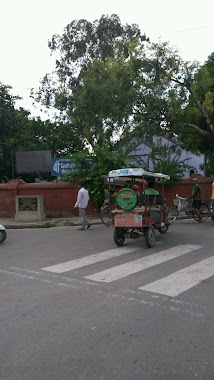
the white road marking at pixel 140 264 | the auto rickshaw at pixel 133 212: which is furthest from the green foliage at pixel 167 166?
the white road marking at pixel 140 264

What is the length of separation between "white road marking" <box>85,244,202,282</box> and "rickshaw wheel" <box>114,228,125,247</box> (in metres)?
1.33

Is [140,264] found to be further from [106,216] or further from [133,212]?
[106,216]

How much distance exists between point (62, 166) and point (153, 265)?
1217 cm

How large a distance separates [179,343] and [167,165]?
15.9 meters

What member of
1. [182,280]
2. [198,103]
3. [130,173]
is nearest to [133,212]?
[130,173]

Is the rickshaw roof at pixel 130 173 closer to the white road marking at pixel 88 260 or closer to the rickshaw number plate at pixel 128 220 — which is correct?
the rickshaw number plate at pixel 128 220

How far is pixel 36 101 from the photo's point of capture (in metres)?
33.8

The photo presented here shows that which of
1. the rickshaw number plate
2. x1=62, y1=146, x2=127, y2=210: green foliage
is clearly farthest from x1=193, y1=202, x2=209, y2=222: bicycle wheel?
the rickshaw number plate

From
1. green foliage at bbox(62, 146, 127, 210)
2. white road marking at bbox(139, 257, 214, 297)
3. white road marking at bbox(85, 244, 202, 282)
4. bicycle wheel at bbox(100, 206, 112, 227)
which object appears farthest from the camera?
green foliage at bbox(62, 146, 127, 210)

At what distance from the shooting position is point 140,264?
8000 millimetres

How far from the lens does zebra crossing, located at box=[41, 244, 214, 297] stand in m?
6.32

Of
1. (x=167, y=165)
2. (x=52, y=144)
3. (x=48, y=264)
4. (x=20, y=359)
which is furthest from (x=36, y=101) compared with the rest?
(x=20, y=359)

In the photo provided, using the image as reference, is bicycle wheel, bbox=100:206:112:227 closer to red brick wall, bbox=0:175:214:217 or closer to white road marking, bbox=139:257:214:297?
red brick wall, bbox=0:175:214:217

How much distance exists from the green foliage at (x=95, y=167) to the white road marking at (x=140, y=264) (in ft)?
25.4
